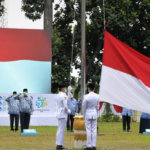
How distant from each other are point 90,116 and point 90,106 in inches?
11.9

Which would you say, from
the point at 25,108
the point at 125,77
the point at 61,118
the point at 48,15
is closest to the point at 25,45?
the point at 48,15

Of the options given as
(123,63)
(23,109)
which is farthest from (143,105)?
(23,109)

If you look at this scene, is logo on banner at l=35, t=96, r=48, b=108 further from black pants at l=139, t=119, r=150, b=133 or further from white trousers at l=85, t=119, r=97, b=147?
white trousers at l=85, t=119, r=97, b=147

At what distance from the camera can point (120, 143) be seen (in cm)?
1633

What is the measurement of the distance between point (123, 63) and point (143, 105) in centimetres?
120

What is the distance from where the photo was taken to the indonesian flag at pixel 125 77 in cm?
1143

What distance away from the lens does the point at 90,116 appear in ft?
43.9

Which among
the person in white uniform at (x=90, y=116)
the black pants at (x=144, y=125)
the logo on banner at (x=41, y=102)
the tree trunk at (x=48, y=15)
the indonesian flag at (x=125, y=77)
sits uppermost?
the tree trunk at (x=48, y=15)

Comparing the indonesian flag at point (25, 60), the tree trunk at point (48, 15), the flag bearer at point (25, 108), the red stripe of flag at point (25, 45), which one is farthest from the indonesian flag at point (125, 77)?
the tree trunk at point (48, 15)

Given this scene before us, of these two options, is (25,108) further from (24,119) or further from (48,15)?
(48,15)

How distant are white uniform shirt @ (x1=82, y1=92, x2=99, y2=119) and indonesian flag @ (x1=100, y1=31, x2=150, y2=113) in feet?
5.08

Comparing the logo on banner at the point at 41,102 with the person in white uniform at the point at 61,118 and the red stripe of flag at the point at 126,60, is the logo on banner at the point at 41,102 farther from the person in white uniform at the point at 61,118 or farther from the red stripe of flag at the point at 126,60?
the red stripe of flag at the point at 126,60

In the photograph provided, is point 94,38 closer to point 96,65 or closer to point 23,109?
point 96,65

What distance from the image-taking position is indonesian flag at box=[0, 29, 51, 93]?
2728 cm
